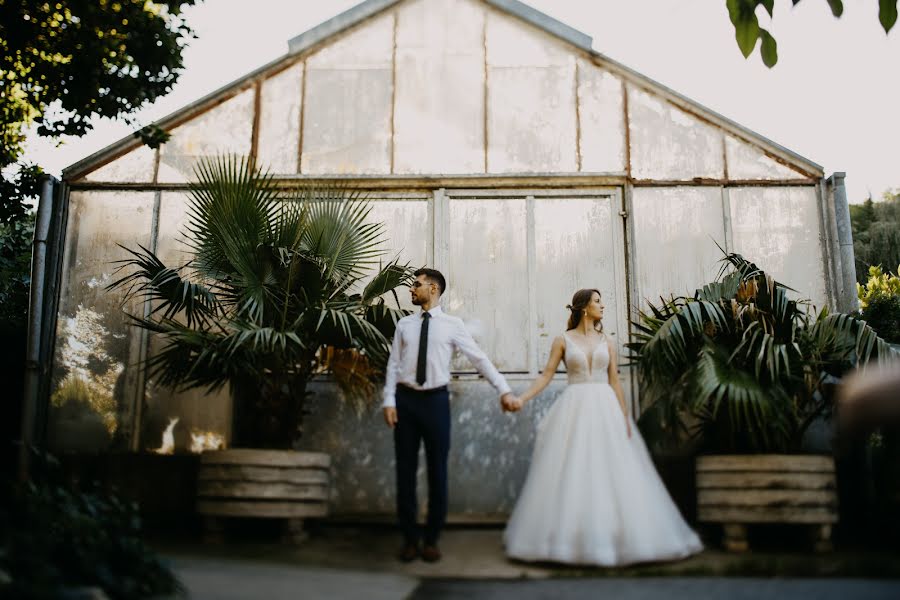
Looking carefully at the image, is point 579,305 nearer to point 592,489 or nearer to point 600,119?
point 592,489

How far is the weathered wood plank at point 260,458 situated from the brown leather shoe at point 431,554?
0.99m

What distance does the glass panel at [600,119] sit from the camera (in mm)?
6988

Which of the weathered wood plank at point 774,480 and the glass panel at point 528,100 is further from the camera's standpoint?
the glass panel at point 528,100

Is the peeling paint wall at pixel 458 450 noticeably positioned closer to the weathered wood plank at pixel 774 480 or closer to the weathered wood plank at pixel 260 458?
the weathered wood plank at pixel 260 458

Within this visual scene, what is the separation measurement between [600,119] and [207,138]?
3.45m

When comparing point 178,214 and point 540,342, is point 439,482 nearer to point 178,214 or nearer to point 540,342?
point 540,342

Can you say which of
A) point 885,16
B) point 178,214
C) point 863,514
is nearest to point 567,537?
point 863,514

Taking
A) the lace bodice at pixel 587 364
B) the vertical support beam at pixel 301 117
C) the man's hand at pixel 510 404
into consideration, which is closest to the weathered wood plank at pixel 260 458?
the man's hand at pixel 510 404

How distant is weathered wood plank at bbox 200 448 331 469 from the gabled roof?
3059mm

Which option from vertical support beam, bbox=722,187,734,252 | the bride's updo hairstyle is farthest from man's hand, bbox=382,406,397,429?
vertical support beam, bbox=722,187,734,252

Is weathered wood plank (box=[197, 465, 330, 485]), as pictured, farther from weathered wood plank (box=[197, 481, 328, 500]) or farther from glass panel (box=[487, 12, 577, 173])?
glass panel (box=[487, 12, 577, 173])

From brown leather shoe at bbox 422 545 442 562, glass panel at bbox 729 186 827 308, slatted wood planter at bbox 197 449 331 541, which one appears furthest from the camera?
glass panel at bbox 729 186 827 308

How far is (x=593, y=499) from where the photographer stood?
4691 mm

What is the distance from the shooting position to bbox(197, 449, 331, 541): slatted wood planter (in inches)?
206
